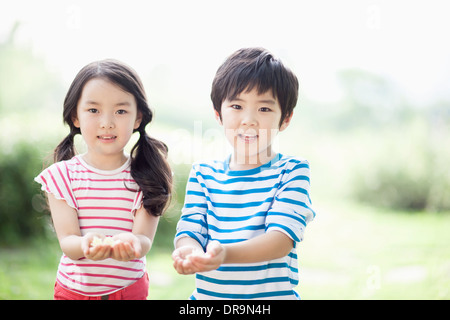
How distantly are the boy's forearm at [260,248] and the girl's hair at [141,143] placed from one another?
0.40 metres

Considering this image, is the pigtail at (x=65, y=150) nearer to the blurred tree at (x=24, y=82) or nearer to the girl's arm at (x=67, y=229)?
the girl's arm at (x=67, y=229)

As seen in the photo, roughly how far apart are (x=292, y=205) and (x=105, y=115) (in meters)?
0.79

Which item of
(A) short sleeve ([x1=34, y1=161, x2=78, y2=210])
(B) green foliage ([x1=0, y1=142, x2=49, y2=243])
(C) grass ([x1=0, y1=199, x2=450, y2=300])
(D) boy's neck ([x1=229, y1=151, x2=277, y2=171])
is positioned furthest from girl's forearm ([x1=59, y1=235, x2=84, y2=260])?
(B) green foliage ([x1=0, y1=142, x2=49, y2=243])

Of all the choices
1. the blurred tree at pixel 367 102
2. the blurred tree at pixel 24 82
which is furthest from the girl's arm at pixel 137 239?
the blurred tree at pixel 367 102

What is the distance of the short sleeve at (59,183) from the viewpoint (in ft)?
6.40

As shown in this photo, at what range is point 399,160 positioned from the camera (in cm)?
597

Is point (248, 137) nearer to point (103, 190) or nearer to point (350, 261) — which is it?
point (103, 190)

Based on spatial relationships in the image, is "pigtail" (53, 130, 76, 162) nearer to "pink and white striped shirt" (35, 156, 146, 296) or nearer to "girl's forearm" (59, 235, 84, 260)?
"pink and white striped shirt" (35, 156, 146, 296)

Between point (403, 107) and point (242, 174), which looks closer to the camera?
point (242, 174)

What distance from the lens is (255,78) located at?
1.89 metres

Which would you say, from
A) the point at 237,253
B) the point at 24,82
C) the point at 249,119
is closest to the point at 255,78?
the point at 249,119

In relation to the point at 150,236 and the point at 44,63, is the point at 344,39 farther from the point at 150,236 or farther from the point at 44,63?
the point at 150,236

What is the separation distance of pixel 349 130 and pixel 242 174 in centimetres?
446
